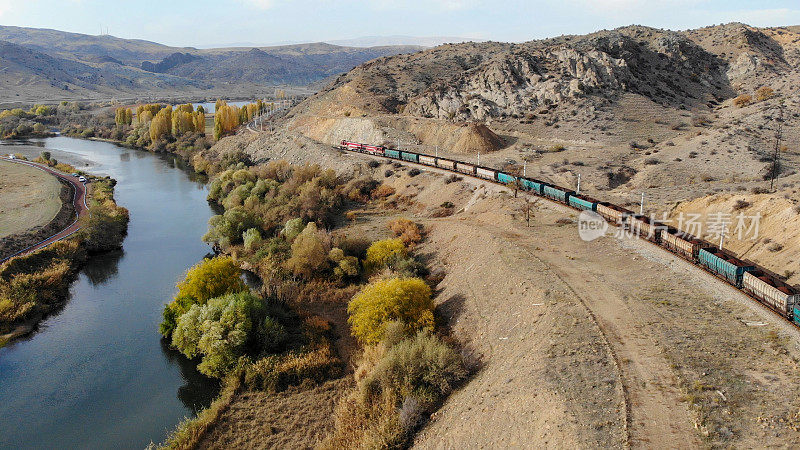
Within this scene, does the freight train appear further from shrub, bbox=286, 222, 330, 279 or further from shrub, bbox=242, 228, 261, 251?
shrub, bbox=242, 228, 261, 251

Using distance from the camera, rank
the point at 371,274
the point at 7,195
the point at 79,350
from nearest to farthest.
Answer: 1. the point at 79,350
2. the point at 371,274
3. the point at 7,195

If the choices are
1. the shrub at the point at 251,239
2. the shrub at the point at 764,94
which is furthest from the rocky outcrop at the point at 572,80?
the shrub at the point at 251,239

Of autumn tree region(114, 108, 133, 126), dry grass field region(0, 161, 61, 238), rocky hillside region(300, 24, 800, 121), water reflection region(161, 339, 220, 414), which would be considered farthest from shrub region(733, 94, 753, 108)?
autumn tree region(114, 108, 133, 126)

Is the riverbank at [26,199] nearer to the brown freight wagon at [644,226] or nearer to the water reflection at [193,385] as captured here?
the water reflection at [193,385]

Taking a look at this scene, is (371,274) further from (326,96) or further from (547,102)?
(326,96)

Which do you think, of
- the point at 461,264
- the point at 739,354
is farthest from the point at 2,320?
the point at 739,354

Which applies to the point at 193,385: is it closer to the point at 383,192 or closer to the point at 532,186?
the point at 532,186

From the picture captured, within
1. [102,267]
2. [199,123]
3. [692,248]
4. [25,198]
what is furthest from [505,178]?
[199,123]
